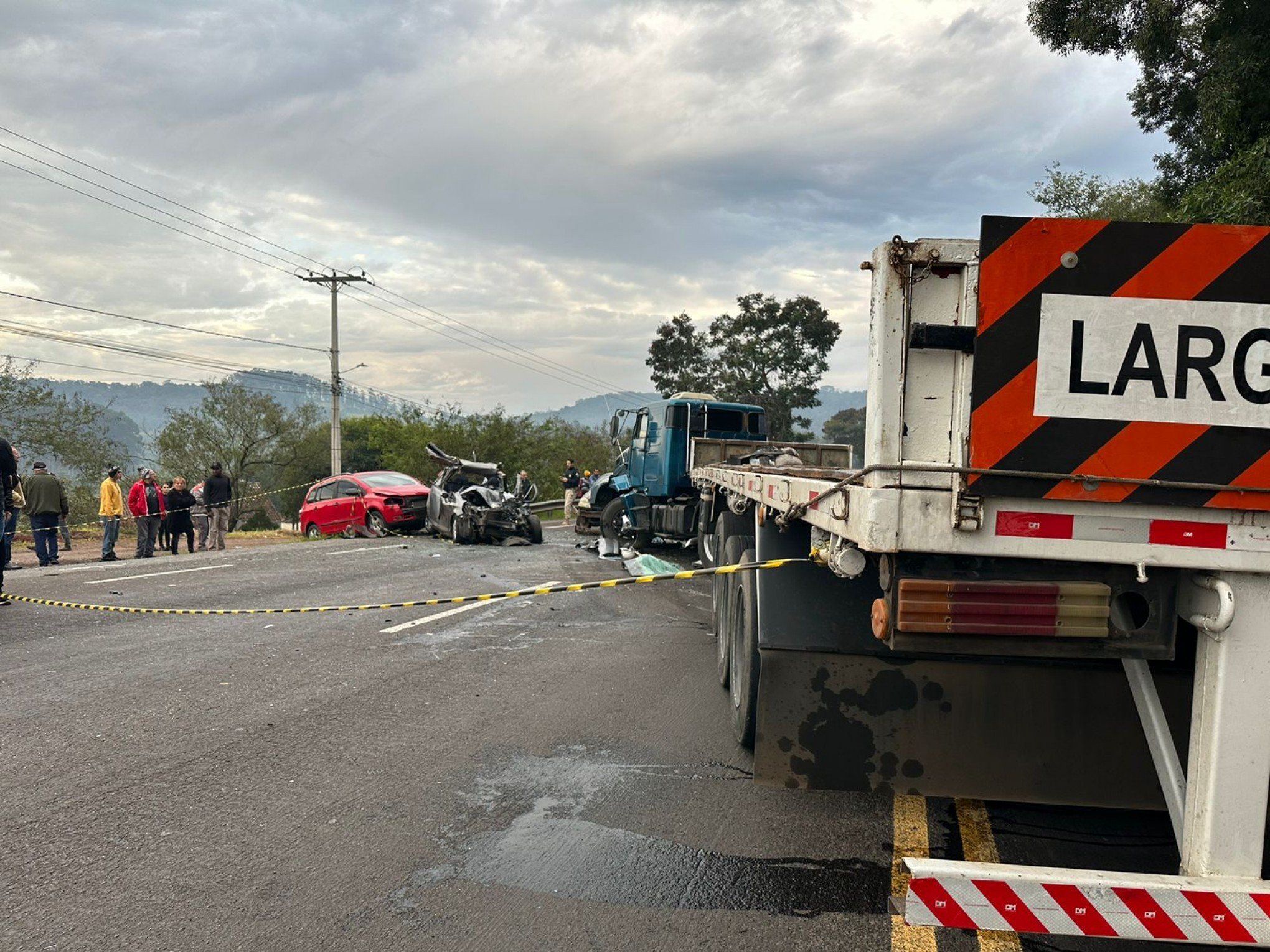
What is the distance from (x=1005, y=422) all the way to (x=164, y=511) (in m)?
18.7

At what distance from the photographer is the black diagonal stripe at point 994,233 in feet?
8.86

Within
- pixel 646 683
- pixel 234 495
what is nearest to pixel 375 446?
pixel 234 495

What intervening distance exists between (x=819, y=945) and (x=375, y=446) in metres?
62.2

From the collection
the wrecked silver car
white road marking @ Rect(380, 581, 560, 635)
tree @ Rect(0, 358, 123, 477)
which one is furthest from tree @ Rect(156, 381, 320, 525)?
white road marking @ Rect(380, 581, 560, 635)

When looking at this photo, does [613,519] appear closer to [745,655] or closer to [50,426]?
[745,655]

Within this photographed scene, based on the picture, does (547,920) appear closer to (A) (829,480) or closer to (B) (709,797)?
(B) (709,797)

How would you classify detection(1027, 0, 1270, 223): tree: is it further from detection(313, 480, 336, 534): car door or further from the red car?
detection(313, 480, 336, 534): car door

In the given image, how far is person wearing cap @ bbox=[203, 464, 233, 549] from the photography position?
18516mm

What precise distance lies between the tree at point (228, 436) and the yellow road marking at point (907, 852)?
47406 millimetres

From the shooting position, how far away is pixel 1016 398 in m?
2.74

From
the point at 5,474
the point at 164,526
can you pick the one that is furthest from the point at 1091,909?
the point at 164,526

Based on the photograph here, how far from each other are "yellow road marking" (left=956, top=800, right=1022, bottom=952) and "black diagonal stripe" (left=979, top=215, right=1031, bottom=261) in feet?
6.79

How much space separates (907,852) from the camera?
3801mm

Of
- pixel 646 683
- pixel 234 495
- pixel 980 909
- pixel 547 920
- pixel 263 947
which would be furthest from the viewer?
pixel 234 495
